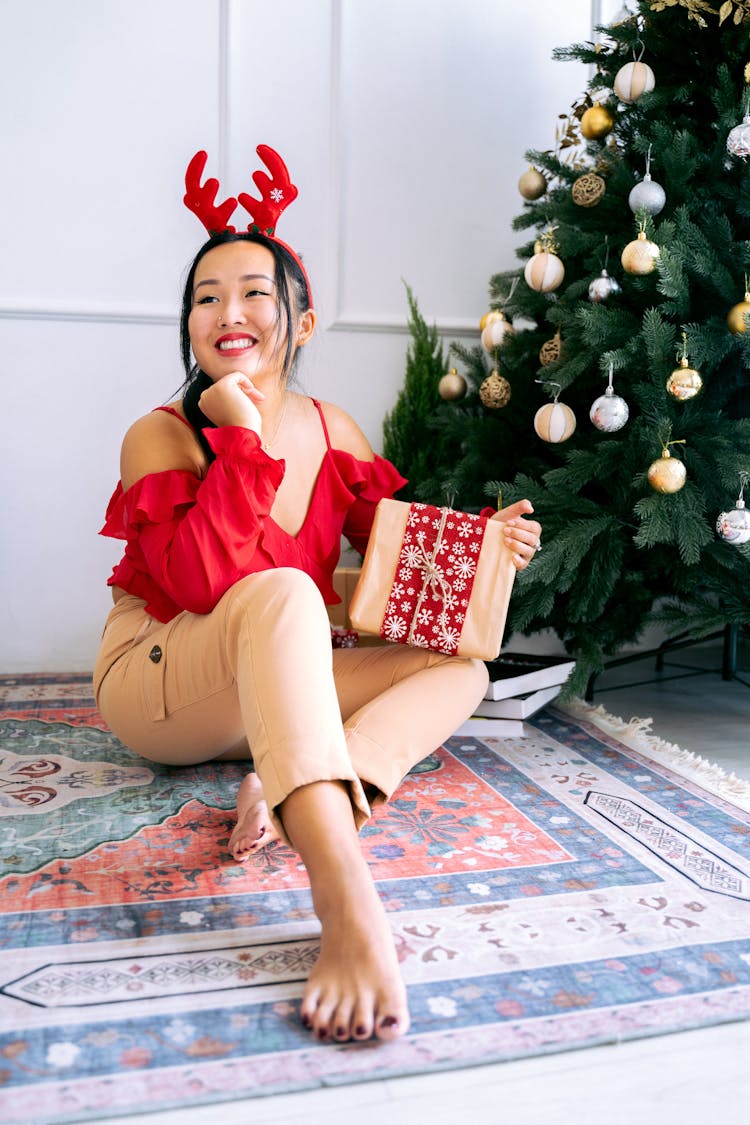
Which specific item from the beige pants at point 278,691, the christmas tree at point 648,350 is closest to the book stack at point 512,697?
the christmas tree at point 648,350

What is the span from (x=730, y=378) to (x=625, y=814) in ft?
2.99

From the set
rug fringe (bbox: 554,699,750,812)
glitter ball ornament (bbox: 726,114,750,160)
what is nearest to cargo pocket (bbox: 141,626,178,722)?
rug fringe (bbox: 554,699,750,812)

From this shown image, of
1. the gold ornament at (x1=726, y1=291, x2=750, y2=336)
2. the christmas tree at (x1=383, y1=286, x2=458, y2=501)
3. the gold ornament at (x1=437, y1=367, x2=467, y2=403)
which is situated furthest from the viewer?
the christmas tree at (x1=383, y1=286, x2=458, y2=501)

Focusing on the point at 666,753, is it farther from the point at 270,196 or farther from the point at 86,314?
the point at 86,314

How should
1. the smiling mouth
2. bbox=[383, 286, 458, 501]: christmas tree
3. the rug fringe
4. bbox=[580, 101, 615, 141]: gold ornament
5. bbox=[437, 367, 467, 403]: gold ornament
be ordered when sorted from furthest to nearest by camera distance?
bbox=[383, 286, 458, 501]: christmas tree, bbox=[437, 367, 467, 403]: gold ornament, bbox=[580, 101, 615, 141]: gold ornament, the rug fringe, the smiling mouth

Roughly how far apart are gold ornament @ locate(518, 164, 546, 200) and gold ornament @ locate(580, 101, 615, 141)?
0.21m

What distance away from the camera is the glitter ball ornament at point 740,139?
1768mm

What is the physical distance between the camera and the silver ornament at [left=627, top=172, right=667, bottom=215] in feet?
6.05

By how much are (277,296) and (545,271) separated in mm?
700

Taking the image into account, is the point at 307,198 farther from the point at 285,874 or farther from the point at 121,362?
the point at 285,874

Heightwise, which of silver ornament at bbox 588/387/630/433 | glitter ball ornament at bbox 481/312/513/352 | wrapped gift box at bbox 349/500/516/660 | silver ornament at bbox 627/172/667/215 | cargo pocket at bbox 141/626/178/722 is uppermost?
silver ornament at bbox 627/172/667/215

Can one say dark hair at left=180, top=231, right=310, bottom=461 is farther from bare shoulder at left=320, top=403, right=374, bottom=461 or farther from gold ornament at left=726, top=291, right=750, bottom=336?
gold ornament at left=726, top=291, right=750, bottom=336

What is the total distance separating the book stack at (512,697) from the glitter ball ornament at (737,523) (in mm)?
469

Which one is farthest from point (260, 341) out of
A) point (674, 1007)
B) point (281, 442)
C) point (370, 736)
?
point (674, 1007)
